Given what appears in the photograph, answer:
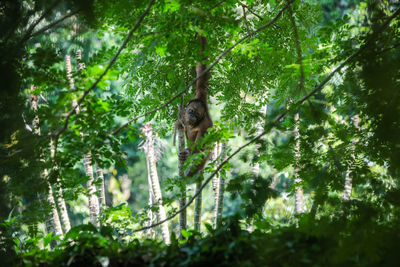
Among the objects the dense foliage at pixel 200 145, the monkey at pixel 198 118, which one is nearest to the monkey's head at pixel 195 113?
the monkey at pixel 198 118

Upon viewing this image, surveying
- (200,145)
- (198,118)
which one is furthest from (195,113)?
(200,145)

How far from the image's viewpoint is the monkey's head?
3.80 metres

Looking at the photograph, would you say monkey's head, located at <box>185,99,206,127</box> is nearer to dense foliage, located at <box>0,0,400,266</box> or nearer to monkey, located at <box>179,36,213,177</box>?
monkey, located at <box>179,36,213,177</box>

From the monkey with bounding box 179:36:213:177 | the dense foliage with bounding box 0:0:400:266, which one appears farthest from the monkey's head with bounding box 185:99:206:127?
the dense foliage with bounding box 0:0:400:266

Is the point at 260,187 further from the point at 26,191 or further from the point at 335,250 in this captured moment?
the point at 26,191

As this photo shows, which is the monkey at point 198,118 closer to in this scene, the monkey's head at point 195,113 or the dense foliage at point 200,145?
the monkey's head at point 195,113

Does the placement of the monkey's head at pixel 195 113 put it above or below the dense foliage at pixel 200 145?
above

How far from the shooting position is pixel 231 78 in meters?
4.40

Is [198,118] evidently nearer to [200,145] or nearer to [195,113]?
[195,113]

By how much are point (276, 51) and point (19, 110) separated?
247 centimetres

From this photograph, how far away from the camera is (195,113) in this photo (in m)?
3.80

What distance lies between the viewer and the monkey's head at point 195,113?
12.5ft

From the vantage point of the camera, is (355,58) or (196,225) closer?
(355,58)

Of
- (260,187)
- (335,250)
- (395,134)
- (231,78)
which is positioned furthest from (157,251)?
(231,78)
